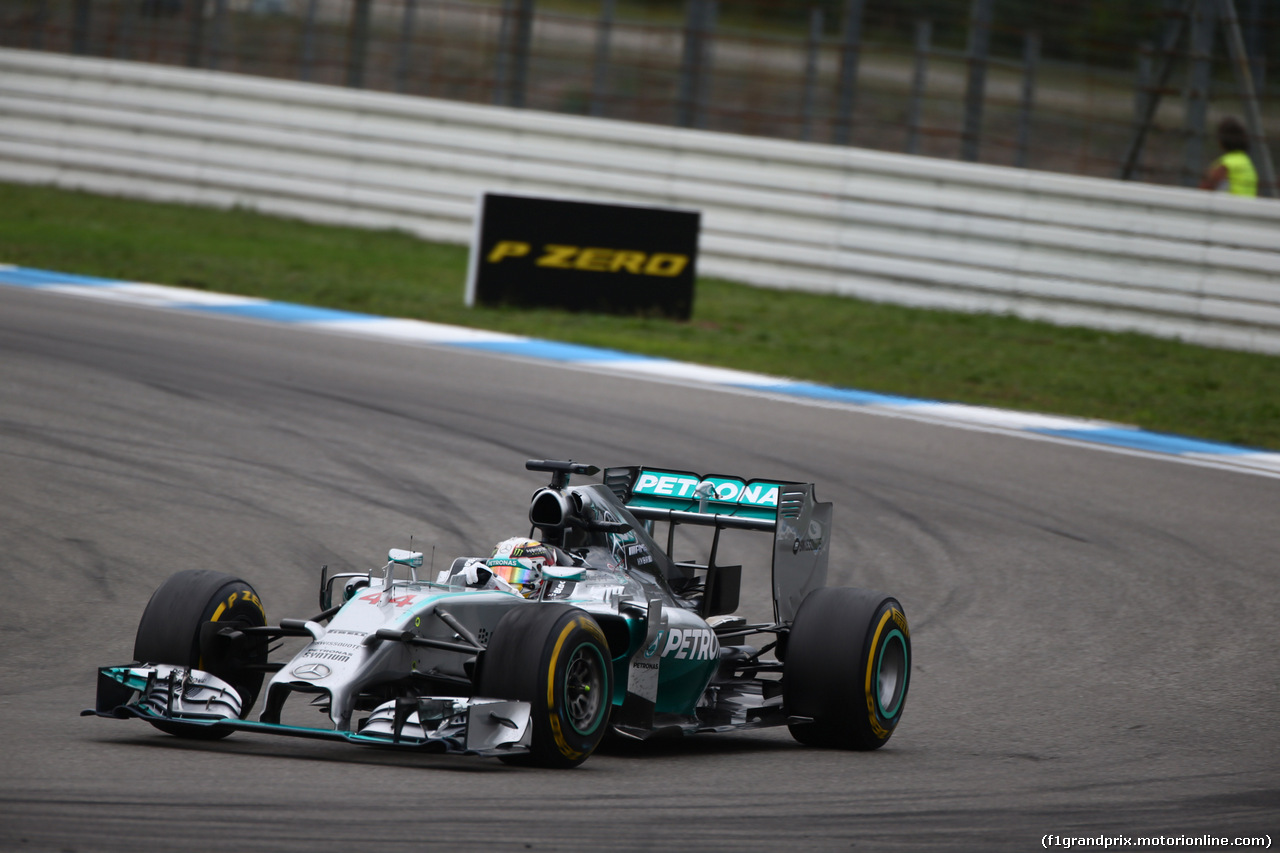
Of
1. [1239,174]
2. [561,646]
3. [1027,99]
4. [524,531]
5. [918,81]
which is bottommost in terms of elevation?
[524,531]

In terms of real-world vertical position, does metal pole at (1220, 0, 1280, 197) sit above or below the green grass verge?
above

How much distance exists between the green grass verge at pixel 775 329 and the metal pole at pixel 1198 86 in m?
2.07

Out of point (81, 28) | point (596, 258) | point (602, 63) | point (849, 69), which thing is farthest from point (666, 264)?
point (81, 28)

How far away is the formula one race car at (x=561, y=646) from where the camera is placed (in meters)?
5.17

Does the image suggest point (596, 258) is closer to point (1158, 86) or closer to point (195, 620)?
point (1158, 86)

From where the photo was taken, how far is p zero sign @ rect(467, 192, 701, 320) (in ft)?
53.1

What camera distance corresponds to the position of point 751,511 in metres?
6.83

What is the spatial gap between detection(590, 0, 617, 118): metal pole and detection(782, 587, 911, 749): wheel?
14.6 metres

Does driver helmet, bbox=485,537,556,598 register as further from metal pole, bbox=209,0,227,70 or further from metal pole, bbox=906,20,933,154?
metal pole, bbox=209,0,227,70

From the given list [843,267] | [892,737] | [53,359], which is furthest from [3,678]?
[843,267]

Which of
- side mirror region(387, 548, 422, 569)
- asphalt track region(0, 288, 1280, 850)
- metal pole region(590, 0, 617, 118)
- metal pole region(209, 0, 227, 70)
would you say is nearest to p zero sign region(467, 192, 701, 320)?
asphalt track region(0, 288, 1280, 850)

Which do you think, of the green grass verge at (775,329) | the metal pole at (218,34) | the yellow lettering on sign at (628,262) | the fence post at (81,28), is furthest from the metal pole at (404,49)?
the yellow lettering on sign at (628,262)

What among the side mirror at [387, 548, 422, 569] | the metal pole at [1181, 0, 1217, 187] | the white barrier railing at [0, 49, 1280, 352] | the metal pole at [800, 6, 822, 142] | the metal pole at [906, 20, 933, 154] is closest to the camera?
the side mirror at [387, 548, 422, 569]

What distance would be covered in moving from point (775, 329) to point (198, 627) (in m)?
11.4
